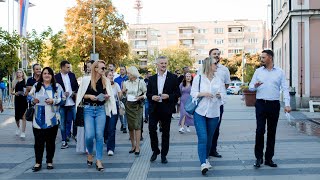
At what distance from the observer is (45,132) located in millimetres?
8328

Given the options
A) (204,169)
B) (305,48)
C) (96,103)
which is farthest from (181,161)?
(305,48)

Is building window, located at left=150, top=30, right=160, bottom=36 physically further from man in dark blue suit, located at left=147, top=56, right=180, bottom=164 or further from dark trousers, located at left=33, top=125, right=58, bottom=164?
dark trousers, located at left=33, top=125, right=58, bottom=164

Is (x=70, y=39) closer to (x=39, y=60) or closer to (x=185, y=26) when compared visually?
(x=39, y=60)

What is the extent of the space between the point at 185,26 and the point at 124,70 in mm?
100587

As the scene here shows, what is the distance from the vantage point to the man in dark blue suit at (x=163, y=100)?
8812 millimetres

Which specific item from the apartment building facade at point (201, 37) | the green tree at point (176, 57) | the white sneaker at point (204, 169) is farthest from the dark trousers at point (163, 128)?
the apartment building facade at point (201, 37)

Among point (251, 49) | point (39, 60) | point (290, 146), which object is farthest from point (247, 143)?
point (251, 49)

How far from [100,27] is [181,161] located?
146ft

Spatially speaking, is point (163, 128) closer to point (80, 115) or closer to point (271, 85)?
point (80, 115)

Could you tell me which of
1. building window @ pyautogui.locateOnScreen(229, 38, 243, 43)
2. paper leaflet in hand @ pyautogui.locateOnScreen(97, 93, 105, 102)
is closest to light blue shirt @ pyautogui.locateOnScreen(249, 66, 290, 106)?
paper leaflet in hand @ pyautogui.locateOnScreen(97, 93, 105, 102)

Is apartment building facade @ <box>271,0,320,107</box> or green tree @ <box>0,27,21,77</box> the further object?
apartment building facade @ <box>271,0,320,107</box>

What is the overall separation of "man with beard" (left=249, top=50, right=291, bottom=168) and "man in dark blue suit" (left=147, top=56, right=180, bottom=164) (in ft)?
4.92

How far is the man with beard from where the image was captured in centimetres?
805

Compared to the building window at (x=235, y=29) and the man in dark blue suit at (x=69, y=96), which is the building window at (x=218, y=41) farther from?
the man in dark blue suit at (x=69, y=96)
